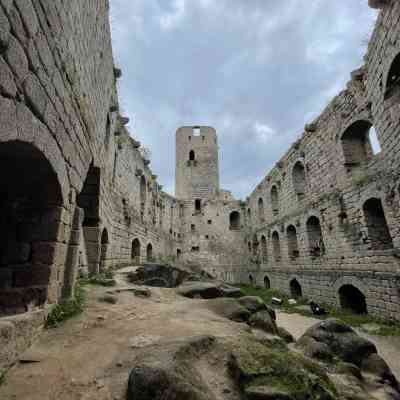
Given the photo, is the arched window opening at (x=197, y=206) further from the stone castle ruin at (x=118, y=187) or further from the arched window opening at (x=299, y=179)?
the arched window opening at (x=299, y=179)

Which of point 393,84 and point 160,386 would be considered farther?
point 393,84

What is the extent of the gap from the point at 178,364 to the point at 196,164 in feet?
77.0

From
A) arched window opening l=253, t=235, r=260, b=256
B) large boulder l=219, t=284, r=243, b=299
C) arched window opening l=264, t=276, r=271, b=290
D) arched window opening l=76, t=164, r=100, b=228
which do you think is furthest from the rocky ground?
arched window opening l=253, t=235, r=260, b=256

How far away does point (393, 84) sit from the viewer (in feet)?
21.9

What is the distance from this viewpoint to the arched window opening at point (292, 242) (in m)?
13.5

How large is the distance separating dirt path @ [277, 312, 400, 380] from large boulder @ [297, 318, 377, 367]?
145cm

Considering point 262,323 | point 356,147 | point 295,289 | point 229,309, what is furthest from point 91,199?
point 295,289

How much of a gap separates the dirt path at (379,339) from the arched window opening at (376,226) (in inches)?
115

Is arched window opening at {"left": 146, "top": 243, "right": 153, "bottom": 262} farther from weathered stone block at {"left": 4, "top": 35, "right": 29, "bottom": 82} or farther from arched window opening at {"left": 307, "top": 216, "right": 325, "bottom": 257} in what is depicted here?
weathered stone block at {"left": 4, "top": 35, "right": 29, "bottom": 82}

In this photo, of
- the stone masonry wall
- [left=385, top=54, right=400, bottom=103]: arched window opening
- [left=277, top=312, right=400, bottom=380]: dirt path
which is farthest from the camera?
the stone masonry wall

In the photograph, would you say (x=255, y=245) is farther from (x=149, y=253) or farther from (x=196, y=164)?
(x=196, y=164)

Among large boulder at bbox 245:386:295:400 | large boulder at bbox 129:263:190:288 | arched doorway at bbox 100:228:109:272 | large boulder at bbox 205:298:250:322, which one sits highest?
arched doorway at bbox 100:228:109:272

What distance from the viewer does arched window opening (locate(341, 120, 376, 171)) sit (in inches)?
370

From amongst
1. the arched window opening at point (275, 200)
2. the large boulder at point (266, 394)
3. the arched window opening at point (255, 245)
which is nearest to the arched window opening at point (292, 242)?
the arched window opening at point (275, 200)
